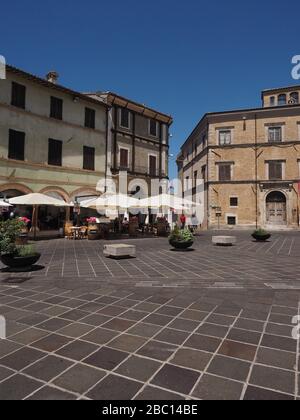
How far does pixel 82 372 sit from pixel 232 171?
31076mm

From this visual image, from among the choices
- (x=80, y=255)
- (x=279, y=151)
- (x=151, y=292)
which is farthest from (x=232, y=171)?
(x=151, y=292)

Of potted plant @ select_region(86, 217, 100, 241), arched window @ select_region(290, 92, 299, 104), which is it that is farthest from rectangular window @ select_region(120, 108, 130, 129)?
arched window @ select_region(290, 92, 299, 104)

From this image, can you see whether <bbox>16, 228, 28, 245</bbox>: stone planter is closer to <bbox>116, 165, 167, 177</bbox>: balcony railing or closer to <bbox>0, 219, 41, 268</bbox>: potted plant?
<bbox>0, 219, 41, 268</bbox>: potted plant

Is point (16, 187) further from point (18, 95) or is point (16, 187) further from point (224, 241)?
point (224, 241)

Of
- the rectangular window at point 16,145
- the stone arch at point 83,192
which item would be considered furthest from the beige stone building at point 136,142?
the rectangular window at point 16,145

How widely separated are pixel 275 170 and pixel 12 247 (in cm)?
2901

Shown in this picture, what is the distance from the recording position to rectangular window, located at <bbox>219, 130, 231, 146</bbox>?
1253 inches

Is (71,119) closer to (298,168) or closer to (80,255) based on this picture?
(80,255)

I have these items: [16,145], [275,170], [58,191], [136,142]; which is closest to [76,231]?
[58,191]

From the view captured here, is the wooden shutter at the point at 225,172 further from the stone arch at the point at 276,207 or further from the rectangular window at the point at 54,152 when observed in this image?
the rectangular window at the point at 54,152

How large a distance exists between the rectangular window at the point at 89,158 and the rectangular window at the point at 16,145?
14.8ft

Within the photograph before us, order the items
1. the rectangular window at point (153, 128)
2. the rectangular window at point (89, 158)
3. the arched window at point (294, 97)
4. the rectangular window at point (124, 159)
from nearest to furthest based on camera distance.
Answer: the rectangular window at point (89, 158) < the rectangular window at point (124, 159) < the rectangular window at point (153, 128) < the arched window at point (294, 97)

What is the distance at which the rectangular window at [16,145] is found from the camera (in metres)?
16.9

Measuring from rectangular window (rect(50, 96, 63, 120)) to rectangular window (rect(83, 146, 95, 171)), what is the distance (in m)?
2.75
